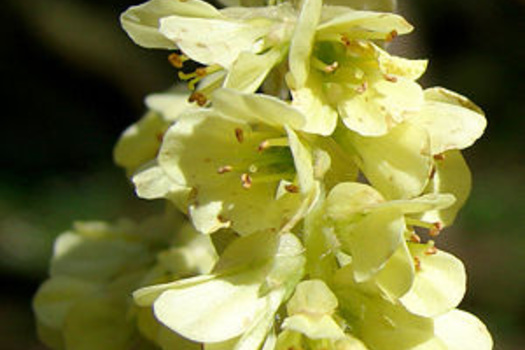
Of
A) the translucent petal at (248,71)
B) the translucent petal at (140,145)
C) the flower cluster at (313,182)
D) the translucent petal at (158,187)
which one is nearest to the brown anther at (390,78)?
the flower cluster at (313,182)

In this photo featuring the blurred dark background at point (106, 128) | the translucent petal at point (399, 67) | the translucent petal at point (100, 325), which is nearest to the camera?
the translucent petal at point (399, 67)

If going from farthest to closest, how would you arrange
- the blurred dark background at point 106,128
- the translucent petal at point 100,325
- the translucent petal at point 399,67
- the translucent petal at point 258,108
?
1. the blurred dark background at point 106,128
2. the translucent petal at point 100,325
3. the translucent petal at point 399,67
4. the translucent petal at point 258,108

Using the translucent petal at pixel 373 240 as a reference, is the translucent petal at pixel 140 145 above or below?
below

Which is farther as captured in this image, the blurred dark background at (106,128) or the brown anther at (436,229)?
the blurred dark background at (106,128)

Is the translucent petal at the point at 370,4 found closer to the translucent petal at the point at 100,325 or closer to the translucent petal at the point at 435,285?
the translucent petal at the point at 435,285

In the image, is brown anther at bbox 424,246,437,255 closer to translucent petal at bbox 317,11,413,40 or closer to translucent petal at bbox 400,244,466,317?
translucent petal at bbox 400,244,466,317

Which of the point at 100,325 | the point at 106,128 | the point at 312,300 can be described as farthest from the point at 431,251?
the point at 106,128

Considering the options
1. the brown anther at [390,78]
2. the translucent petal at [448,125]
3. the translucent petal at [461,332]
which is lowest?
the translucent petal at [461,332]

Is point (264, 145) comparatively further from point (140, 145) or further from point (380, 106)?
point (140, 145)

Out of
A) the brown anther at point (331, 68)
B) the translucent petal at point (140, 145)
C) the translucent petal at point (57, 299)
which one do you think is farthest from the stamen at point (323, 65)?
the translucent petal at point (57, 299)
